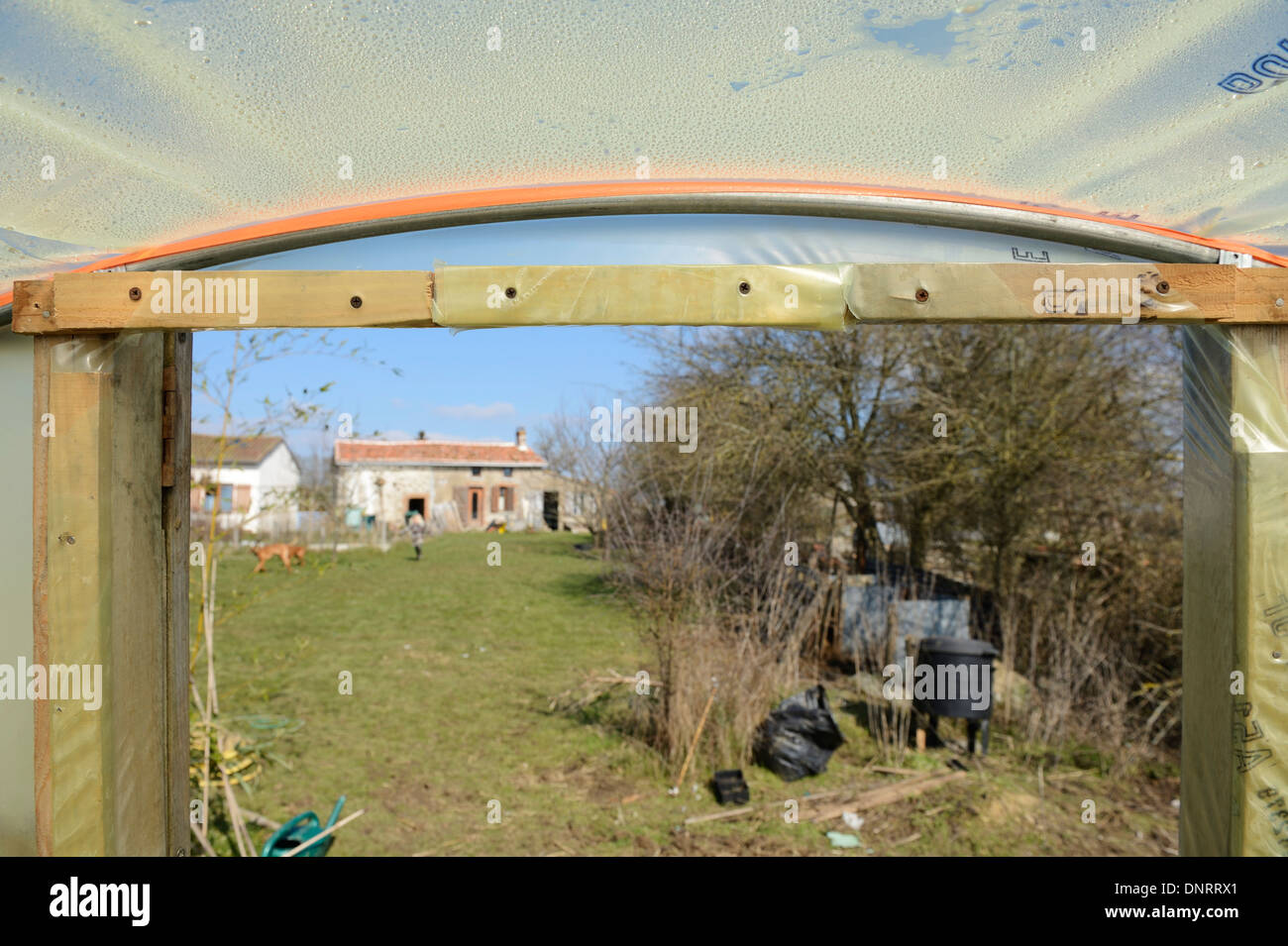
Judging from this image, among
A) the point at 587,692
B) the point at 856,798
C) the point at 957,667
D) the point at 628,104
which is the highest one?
the point at 628,104

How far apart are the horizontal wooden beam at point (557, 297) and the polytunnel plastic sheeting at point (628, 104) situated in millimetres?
376

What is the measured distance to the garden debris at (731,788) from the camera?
18.1ft

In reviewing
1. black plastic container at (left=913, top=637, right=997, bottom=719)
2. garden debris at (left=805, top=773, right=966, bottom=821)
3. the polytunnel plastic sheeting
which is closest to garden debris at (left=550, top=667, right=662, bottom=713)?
garden debris at (left=805, top=773, right=966, bottom=821)

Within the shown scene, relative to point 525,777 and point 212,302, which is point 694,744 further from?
point 212,302

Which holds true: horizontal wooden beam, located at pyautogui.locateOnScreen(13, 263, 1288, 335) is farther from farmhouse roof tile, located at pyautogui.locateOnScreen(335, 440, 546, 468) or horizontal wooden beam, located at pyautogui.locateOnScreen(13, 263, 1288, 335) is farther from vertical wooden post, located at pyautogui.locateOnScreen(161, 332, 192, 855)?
farmhouse roof tile, located at pyautogui.locateOnScreen(335, 440, 546, 468)

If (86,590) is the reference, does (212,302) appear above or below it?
above

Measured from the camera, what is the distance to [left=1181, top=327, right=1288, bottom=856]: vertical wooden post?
211 cm

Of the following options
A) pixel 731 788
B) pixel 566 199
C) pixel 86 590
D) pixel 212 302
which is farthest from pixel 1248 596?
pixel 731 788

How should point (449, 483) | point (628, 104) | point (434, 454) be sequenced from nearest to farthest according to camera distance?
point (628, 104) < point (449, 483) < point (434, 454)

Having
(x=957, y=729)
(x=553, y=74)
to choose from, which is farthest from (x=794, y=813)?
(x=553, y=74)

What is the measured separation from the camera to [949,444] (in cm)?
870

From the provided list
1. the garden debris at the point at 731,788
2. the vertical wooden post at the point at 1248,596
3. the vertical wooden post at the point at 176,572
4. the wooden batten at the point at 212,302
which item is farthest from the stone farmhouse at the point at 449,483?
the vertical wooden post at the point at 1248,596

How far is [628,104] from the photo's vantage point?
6.47 feet

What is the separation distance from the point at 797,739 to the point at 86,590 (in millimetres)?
5103
